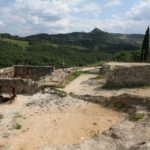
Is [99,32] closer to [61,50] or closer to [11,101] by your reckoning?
[61,50]

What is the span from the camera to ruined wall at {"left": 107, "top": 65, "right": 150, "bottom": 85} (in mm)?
22328

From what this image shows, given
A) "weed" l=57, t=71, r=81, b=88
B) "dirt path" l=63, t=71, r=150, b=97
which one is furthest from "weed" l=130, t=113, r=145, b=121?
"weed" l=57, t=71, r=81, b=88

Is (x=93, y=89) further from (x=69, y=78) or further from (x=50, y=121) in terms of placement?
(x=50, y=121)

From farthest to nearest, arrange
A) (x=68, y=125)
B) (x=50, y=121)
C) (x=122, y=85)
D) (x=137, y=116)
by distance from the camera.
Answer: (x=122, y=85) → (x=50, y=121) → (x=137, y=116) → (x=68, y=125)

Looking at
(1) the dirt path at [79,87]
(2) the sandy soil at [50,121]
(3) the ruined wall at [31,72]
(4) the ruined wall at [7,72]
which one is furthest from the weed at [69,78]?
(4) the ruined wall at [7,72]

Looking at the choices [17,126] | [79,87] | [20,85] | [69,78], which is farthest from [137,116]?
[69,78]

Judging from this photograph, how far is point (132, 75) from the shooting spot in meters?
22.5

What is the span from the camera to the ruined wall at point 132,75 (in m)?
22.3

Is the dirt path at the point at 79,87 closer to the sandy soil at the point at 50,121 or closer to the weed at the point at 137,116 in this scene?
the sandy soil at the point at 50,121

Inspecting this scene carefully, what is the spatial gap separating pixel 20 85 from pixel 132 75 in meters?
7.12

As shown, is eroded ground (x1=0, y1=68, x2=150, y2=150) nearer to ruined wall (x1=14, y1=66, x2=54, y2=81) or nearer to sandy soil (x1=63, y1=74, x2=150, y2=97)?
sandy soil (x1=63, y1=74, x2=150, y2=97)

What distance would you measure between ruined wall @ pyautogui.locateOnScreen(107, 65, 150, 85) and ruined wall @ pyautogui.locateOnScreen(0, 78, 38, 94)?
5.02 m

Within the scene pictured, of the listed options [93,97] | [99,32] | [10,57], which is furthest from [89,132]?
[99,32]

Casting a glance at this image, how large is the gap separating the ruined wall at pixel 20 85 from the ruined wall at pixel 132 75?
5024 millimetres
